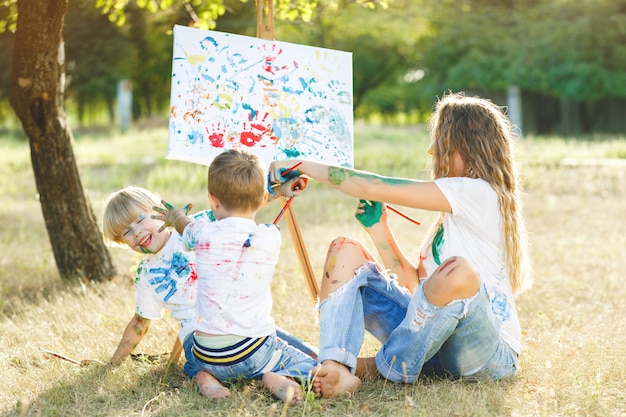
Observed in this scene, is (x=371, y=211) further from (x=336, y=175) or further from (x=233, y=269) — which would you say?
(x=233, y=269)

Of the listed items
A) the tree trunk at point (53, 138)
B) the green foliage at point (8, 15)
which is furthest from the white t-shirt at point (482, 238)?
the green foliage at point (8, 15)

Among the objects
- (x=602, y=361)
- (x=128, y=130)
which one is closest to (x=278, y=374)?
(x=602, y=361)

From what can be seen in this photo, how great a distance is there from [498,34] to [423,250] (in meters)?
17.5

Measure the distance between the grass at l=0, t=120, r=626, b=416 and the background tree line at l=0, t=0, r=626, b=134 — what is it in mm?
10074

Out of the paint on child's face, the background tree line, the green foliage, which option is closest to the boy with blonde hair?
the paint on child's face

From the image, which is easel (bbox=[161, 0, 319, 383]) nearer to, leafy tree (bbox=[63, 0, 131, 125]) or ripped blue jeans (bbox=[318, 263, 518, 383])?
ripped blue jeans (bbox=[318, 263, 518, 383])

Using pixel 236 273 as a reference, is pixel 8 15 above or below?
above

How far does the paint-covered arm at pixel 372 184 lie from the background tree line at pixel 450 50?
14417 mm

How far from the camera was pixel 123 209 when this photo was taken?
3.10 metres

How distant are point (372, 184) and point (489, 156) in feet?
1.46

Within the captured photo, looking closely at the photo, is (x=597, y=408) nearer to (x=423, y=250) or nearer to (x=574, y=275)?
(x=423, y=250)

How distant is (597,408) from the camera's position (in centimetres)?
277

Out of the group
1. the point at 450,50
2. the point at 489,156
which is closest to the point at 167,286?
the point at 489,156

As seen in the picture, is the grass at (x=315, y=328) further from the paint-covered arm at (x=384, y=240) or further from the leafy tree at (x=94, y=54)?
the leafy tree at (x=94, y=54)
